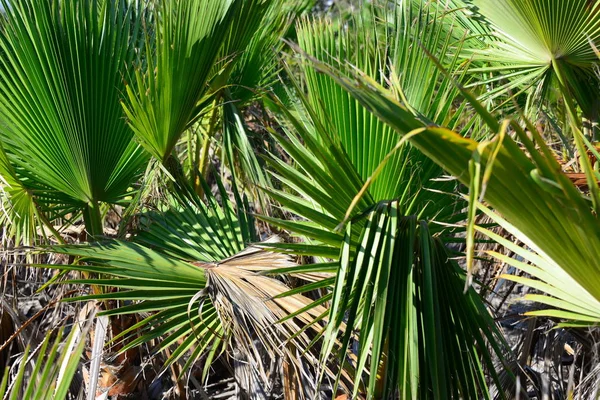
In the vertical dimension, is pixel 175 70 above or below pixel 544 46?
below

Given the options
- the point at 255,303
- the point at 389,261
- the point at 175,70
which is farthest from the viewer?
the point at 175,70

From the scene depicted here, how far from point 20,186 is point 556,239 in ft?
7.17

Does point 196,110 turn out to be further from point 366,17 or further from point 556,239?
point 556,239

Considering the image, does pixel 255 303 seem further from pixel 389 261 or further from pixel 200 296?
pixel 389 261

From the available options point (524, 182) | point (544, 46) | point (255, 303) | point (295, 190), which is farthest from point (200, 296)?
point (544, 46)

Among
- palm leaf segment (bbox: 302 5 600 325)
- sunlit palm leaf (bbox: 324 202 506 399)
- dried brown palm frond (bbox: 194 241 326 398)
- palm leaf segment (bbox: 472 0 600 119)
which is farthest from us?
palm leaf segment (bbox: 472 0 600 119)

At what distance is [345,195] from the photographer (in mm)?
2242

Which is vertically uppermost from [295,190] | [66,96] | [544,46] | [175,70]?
[544,46]

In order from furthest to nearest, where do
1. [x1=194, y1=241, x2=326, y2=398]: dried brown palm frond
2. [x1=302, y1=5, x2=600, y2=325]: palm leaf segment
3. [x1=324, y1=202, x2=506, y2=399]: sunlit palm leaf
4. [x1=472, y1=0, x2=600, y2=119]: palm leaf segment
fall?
[x1=472, y1=0, x2=600, y2=119]: palm leaf segment
[x1=194, y1=241, x2=326, y2=398]: dried brown palm frond
[x1=324, y1=202, x2=506, y2=399]: sunlit palm leaf
[x1=302, y1=5, x2=600, y2=325]: palm leaf segment

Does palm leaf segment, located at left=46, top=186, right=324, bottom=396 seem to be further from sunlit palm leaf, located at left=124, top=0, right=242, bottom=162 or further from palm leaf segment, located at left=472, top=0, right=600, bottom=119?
palm leaf segment, located at left=472, top=0, right=600, bottom=119

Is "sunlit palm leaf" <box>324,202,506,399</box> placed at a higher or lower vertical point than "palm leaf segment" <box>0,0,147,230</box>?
lower

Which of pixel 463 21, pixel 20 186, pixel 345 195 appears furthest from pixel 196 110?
pixel 463 21

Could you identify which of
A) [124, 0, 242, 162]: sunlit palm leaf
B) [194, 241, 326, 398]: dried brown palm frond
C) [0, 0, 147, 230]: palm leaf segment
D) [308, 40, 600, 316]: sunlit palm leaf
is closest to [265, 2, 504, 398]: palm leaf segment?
[194, 241, 326, 398]: dried brown palm frond

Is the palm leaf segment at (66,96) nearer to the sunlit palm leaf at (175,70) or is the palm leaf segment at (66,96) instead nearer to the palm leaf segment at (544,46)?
the sunlit palm leaf at (175,70)
